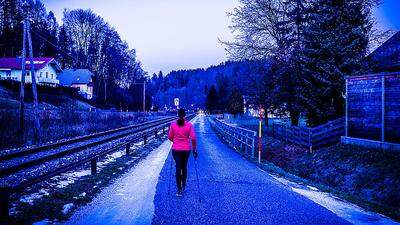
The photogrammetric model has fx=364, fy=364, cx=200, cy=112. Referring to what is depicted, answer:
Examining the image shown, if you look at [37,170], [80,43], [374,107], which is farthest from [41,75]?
[374,107]

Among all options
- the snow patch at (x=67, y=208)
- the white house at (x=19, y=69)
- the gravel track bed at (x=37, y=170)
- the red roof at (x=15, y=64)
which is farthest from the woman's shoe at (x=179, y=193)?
the red roof at (x=15, y=64)

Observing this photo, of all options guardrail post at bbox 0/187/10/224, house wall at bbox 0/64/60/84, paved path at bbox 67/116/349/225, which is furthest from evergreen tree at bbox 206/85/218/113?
guardrail post at bbox 0/187/10/224

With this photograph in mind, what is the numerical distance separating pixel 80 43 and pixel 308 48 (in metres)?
70.0

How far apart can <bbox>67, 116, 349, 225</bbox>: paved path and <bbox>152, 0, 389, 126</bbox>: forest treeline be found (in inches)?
489

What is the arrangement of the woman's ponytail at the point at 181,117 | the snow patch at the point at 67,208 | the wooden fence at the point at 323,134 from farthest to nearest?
the wooden fence at the point at 323,134, the woman's ponytail at the point at 181,117, the snow patch at the point at 67,208

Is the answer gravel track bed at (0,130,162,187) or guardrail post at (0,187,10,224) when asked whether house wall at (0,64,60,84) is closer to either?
gravel track bed at (0,130,162,187)

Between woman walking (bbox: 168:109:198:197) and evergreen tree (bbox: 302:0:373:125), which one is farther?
evergreen tree (bbox: 302:0:373:125)

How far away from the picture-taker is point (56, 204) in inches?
297

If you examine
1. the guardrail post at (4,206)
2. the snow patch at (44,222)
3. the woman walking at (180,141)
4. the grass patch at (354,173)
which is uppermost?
the woman walking at (180,141)

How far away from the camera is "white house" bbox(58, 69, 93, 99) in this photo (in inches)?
3157

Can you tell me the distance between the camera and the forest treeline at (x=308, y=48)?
69.7 feet

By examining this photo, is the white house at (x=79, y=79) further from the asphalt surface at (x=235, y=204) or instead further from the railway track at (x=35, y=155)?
the asphalt surface at (x=235, y=204)

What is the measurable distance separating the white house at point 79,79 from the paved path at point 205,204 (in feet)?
234

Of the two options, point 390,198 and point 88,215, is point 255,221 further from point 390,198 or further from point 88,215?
point 390,198
